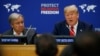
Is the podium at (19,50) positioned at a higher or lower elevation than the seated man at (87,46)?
lower

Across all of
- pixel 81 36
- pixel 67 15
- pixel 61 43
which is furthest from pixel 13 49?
pixel 81 36

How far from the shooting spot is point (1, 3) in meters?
6.53

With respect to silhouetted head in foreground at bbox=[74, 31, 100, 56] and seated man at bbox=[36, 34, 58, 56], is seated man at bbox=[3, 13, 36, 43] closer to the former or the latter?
seated man at bbox=[36, 34, 58, 56]

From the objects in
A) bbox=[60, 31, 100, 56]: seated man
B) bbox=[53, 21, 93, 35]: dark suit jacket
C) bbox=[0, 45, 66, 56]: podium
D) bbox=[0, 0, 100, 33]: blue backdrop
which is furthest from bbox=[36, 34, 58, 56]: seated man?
bbox=[0, 0, 100, 33]: blue backdrop

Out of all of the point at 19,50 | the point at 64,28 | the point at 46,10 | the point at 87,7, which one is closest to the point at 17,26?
the point at 64,28

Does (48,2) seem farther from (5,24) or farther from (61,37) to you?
(61,37)

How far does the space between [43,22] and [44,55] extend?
4678mm

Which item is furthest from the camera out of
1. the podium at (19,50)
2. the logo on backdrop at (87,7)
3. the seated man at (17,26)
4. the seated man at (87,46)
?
the logo on backdrop at (87,7)

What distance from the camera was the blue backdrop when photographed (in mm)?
6336

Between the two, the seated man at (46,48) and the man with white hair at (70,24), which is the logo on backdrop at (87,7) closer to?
the man with white hair at (70,24)

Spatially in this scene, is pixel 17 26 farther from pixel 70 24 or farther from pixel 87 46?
pixel 87 46

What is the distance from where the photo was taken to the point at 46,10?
6.39 meters

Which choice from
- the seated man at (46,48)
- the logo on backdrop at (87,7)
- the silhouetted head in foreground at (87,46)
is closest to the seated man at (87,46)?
the silhouetted head in foreground at (87,46)

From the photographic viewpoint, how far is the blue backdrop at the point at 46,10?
634cm
